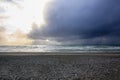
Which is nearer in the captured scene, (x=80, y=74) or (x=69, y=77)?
(x=69, y=77)

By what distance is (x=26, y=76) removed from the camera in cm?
1891

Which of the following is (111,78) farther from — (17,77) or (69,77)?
(17,77)

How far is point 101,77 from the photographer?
18516 millimetres

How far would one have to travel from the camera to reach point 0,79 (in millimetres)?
17859

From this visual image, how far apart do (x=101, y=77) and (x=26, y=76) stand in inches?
246

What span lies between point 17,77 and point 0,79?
53.5 inches

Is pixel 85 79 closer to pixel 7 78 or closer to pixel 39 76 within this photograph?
pixel 39 76

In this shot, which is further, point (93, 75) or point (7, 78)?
point (93, 75)

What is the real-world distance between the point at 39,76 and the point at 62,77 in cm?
197

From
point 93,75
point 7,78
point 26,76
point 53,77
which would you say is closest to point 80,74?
point 93,75

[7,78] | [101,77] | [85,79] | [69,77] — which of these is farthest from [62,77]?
[7,78]

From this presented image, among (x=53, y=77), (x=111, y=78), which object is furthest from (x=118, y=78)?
(x=53, y=77)

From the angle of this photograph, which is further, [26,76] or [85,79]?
[26,76]

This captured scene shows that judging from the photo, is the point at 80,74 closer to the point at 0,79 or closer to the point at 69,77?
the point at 69,77
